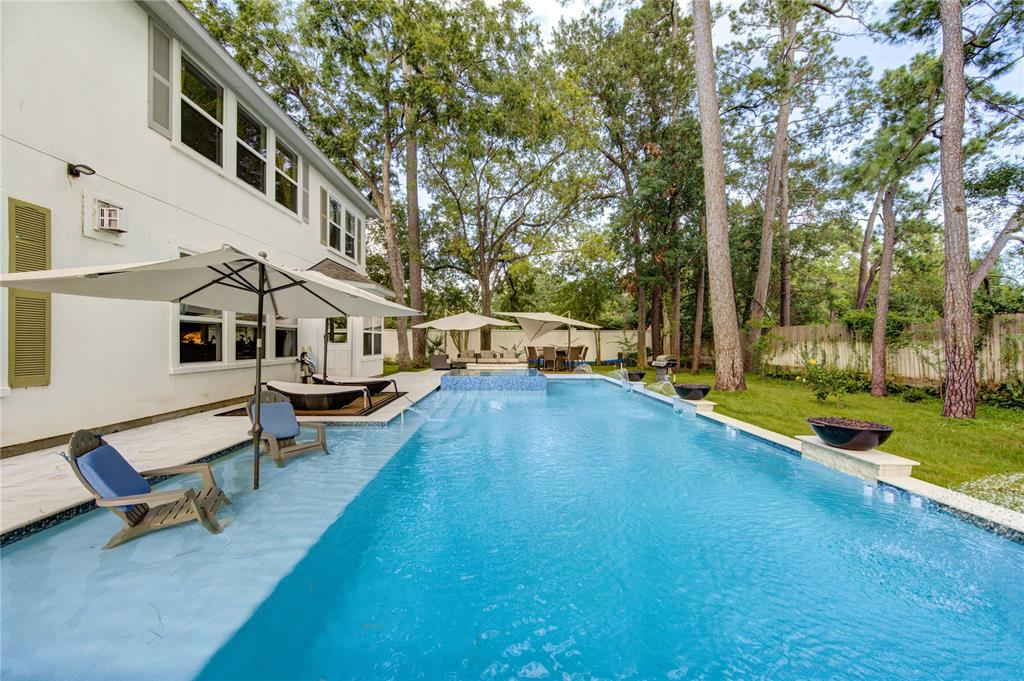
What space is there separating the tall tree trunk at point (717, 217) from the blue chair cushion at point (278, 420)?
369 inches

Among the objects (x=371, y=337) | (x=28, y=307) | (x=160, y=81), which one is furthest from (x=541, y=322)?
(x=28, y=307)

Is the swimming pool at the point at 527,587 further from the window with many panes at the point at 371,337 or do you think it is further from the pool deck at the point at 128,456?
the window with many panes at the point at 371,337

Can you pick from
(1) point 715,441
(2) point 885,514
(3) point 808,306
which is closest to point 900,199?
(3) point 808,306

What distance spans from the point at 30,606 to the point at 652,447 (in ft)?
19.6

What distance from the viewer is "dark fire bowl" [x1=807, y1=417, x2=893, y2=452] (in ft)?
14.2

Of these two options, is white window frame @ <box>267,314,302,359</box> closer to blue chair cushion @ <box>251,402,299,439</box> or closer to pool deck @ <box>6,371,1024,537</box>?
pool deck @ <box>6,371,1024,537</box>

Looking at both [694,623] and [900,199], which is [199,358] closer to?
[694,623]

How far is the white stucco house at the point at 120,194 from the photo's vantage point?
428cm

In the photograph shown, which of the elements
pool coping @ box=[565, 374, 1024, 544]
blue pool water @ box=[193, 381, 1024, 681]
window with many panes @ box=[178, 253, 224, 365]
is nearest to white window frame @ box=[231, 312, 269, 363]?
window with many panes @ box=[178, 253, 224, 365]

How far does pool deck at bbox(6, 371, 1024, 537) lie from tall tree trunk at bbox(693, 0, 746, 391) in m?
3.58

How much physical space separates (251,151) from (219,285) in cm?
518

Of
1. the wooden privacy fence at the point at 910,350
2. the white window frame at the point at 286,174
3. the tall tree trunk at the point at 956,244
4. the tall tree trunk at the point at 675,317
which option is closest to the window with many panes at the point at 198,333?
the white window frame at the point at 286,174

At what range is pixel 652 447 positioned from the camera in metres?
5.94

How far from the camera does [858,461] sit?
14.0 ft
